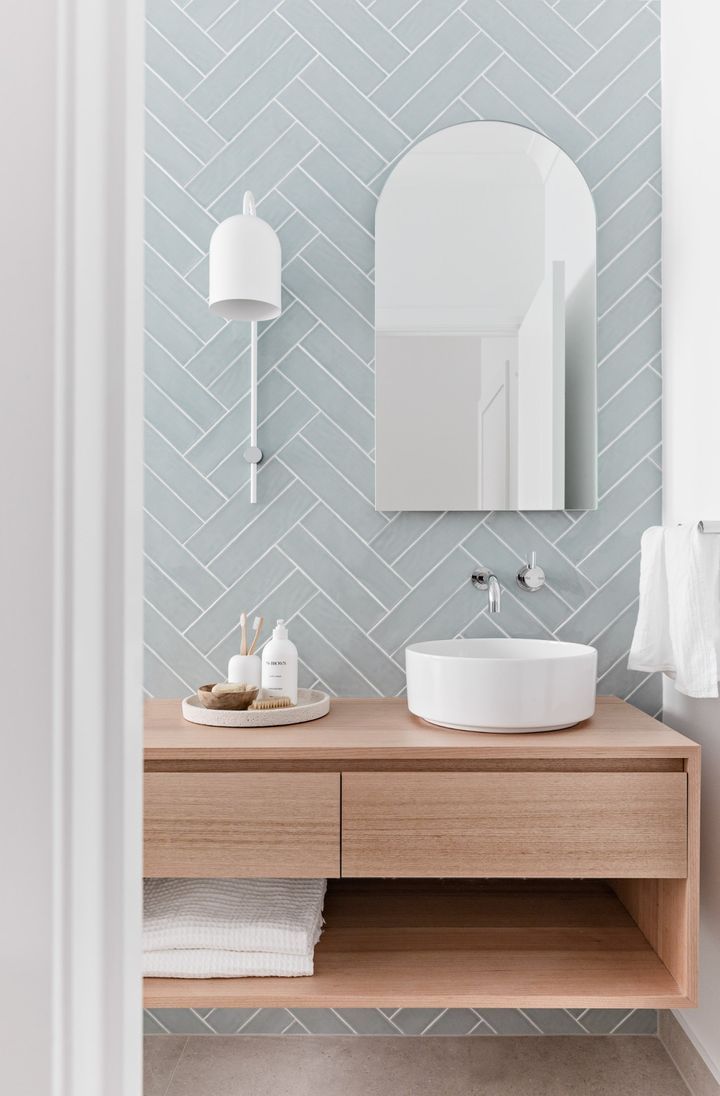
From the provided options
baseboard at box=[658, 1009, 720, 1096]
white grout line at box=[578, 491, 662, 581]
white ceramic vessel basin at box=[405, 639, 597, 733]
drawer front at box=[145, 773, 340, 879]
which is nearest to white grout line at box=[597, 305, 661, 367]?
white grout line at box=[578, 491, 662, 581]

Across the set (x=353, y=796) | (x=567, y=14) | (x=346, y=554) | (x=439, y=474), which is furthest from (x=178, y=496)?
(x=567, y=14)

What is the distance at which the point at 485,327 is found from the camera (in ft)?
6.26

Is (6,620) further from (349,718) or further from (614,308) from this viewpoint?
(614,308)

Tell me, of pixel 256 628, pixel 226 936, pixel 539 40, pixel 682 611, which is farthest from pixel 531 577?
pixel 539 40

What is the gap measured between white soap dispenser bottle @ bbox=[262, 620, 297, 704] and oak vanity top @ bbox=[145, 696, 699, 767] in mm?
103

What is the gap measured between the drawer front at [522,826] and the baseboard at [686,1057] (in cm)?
56

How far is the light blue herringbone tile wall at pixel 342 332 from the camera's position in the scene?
1.90 metres

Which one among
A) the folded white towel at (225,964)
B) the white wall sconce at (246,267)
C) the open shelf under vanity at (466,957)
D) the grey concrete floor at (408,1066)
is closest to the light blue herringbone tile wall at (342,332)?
the white wall sconce at (246,267)

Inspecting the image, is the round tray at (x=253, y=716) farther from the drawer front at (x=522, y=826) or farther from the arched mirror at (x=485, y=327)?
the arched mirror at (x=485, y=327)

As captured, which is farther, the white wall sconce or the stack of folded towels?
the white wall sconce

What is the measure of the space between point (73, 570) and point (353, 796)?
1109 millimetres

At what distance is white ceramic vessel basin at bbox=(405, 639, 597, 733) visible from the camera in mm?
1449

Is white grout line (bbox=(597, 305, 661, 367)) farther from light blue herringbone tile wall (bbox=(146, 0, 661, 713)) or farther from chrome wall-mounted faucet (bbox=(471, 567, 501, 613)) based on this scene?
chrome wall-mounted faucet (bbox=(471, 567, 501, 613))

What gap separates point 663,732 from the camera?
1491mm
